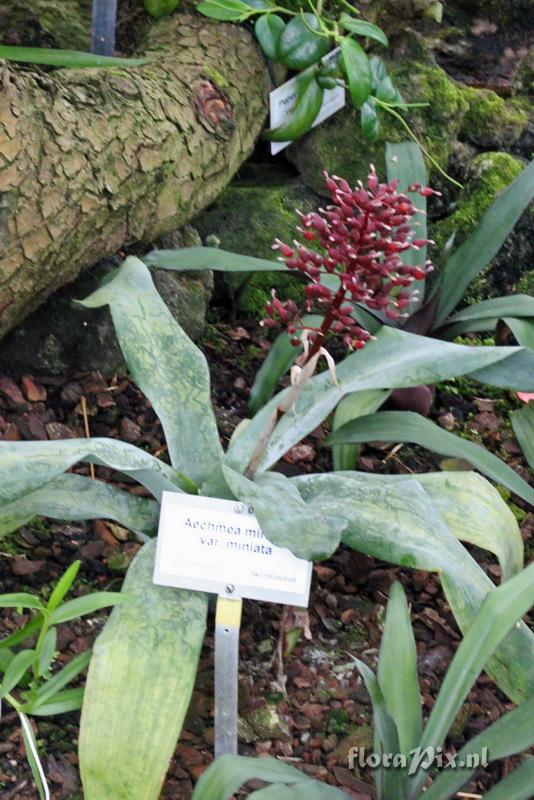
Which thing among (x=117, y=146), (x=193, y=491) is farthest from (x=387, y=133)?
(x=193, y=491)


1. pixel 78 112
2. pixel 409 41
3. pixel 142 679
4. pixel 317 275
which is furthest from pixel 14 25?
pixel 142 679

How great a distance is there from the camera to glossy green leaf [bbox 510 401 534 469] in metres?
1.97

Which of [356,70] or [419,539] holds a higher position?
[356,70]

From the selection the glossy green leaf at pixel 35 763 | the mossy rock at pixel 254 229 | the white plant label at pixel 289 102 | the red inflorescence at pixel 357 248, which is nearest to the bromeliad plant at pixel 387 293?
the red inflorescence at pixel 357 248

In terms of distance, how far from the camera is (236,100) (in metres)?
2.36

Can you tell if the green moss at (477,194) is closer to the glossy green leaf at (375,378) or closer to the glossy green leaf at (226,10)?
the glossy green leaf at (226,10)

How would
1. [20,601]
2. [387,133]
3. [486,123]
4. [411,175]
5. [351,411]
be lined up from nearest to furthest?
1. [20,601]
2. [351,411]
3. [411,175]
4. [387,133]
5. [486,123]

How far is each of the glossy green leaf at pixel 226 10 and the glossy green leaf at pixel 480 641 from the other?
5.45ft

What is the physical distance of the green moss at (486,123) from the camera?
9.67 feet

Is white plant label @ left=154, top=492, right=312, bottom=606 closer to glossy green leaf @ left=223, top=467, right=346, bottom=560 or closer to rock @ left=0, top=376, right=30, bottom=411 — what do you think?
glossy green leaf @ left=223, top=467, right=346, bottom=560

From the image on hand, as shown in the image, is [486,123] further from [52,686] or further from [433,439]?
[52,686]

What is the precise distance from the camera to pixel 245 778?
1126 millimetres

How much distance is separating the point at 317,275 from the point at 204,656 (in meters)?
0.70

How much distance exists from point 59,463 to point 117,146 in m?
0.90
